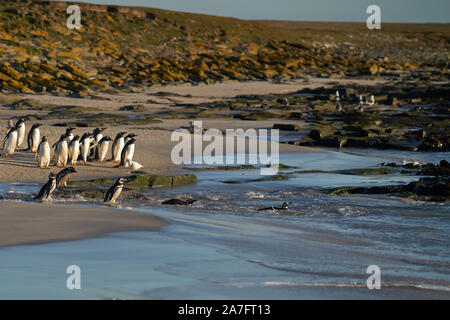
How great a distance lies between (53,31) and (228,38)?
76.4ft

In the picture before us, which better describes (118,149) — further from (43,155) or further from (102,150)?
(43,155)

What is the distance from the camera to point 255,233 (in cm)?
755

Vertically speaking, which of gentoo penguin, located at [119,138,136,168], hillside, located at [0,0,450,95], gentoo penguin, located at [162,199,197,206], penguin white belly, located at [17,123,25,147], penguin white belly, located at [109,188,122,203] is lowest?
gentoo penguin, located at [162,199,197,206]

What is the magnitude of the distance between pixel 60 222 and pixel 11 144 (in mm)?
6000

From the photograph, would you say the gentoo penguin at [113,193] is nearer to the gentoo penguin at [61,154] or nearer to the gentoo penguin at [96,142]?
the gentoo penguin at [61,154]

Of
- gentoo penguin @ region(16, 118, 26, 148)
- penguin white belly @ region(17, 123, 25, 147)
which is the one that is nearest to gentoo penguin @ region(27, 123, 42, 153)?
gentoo penguin @ region(16, 118, 26, 148)

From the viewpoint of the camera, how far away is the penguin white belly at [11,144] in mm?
13078

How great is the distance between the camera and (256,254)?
21.1ft

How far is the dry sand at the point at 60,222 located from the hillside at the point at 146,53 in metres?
22.9

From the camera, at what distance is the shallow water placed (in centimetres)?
516

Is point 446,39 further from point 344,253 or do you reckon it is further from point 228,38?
point 344,253

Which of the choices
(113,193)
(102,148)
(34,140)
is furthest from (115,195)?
(34,140)

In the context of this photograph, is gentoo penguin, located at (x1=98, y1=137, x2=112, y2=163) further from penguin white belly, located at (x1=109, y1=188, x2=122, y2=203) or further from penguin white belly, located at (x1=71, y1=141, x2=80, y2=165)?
penguin white belly, located at (x1=109, y1=188, x2=122, y2=203)

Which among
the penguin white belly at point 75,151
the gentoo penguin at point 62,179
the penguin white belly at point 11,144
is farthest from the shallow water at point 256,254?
the penguin white belly at point 11,144
